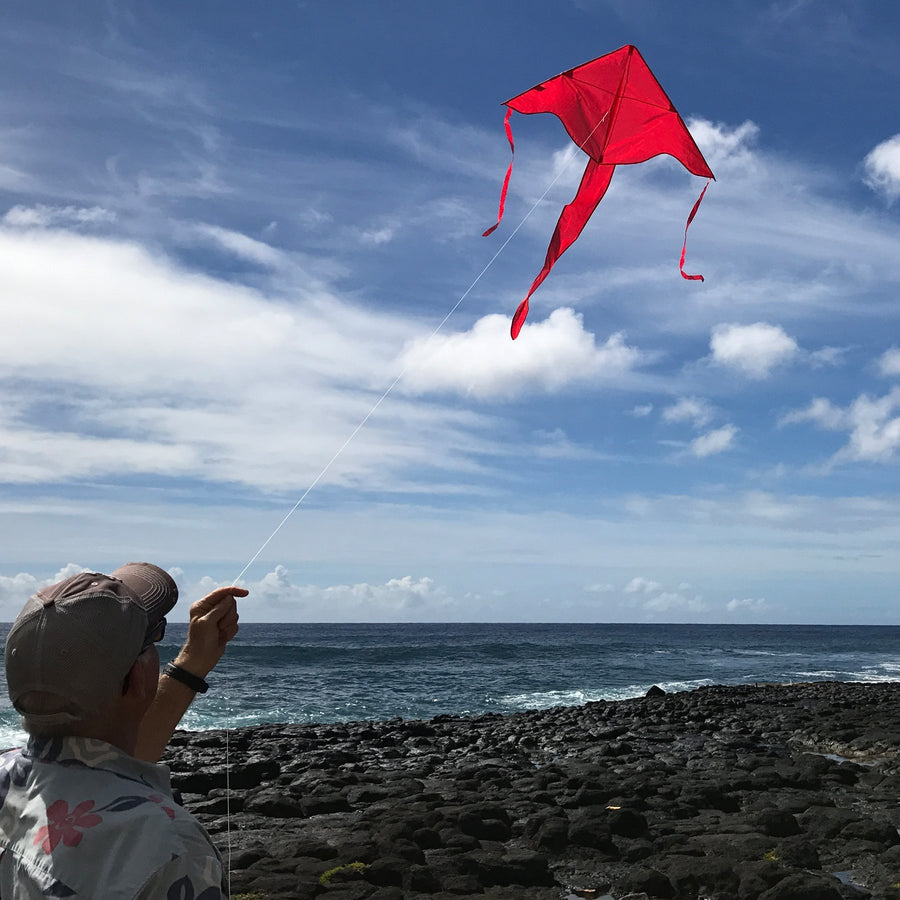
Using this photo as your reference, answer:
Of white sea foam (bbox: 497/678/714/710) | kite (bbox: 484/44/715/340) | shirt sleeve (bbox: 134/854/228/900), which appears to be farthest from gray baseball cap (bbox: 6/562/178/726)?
white sea foam (bbox: 497/678/714/710)

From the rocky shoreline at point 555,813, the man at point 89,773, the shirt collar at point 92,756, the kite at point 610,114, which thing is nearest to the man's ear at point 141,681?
the man at point 89,773

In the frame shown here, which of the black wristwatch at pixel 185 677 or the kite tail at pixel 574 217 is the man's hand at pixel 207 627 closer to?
the black wristwatch at pixel 185 677

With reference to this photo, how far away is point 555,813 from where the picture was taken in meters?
8.41

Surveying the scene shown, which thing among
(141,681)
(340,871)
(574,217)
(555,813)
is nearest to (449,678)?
(555,813)

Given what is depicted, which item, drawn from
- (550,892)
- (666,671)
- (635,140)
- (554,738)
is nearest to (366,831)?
(550,892)

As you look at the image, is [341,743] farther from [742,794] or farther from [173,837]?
[173,837]

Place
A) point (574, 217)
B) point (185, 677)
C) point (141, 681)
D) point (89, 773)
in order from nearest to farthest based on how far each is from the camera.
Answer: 1. point (89, 773)
2. point (141, 681)
3. point (185, 677)
4. point (574, 217)

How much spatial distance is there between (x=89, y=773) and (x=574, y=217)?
15.3 feet

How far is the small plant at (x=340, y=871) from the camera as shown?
6.44 meters

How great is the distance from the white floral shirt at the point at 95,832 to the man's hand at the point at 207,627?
2.59 ft

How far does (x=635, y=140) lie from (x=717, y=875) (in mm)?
5322

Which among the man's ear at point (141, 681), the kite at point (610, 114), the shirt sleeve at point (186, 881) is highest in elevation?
the kite at point (610, 114)

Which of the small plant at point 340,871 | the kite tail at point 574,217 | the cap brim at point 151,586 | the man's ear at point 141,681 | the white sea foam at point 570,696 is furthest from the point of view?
the white sea foam at point 570,696

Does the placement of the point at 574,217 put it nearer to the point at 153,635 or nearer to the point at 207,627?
the point at 207,627
